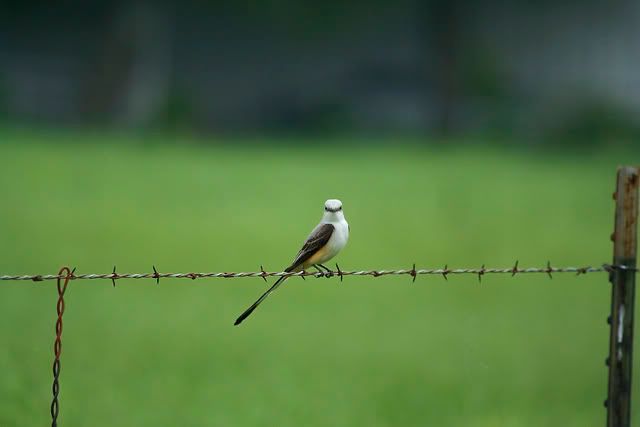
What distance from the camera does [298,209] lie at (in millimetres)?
17062

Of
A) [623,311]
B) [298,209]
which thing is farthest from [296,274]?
[298,209]

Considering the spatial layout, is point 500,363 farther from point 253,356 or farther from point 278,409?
point 278,409

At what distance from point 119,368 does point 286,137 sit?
1933 centimetres

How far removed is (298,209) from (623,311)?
43.8 feet

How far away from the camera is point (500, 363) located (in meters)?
8.80

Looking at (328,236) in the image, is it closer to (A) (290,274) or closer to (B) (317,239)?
(B) (317,239)

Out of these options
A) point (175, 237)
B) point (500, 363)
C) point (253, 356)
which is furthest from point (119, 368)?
point (175, 237)

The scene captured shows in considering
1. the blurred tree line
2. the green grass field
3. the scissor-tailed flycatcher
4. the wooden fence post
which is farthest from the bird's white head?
the blurred tree line

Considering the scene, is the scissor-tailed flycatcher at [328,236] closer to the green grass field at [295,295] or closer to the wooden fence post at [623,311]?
the wooden fence post at [623,311]

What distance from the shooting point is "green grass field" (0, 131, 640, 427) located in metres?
7.15

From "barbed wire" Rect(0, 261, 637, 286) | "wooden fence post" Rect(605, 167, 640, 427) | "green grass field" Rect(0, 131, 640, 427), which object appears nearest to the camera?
"barbed wire" Rect(0, 261, 637, 286)

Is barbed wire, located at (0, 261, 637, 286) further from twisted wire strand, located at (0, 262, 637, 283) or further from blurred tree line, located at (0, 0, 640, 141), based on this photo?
blurred tree line, located at (0, 0, 640, 141)

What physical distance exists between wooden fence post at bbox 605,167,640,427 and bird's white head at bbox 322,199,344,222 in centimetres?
123

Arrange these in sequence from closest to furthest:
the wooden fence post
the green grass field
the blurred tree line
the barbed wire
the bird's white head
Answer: the barbed wire → the wooden fence post → the bird's white head → the green grass field → the blurred tree line
